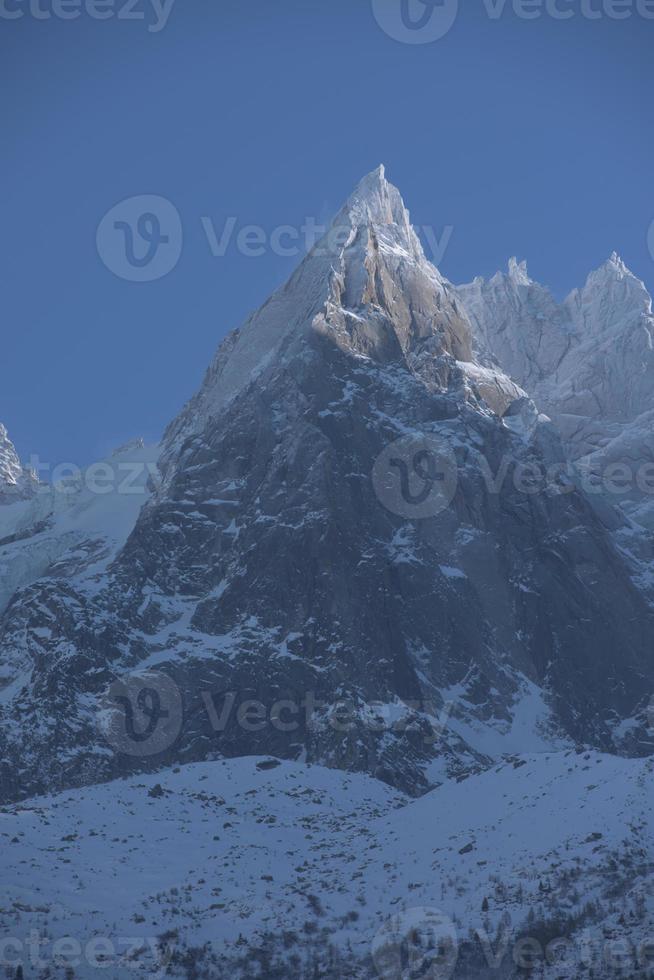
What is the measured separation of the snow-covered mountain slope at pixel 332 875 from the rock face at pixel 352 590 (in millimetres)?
51739

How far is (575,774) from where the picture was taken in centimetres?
5306

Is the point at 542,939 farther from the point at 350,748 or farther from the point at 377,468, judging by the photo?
the point at 377,468

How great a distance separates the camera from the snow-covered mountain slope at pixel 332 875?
120 ft

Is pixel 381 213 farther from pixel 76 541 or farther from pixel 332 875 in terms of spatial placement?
pixel 332 875

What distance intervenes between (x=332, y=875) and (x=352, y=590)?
82483mm

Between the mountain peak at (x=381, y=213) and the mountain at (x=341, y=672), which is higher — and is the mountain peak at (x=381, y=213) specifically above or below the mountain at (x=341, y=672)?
above

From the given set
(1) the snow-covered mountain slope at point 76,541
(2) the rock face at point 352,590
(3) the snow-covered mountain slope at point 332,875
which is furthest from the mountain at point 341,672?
(1) the snow-covered mountain slope at point 76,541

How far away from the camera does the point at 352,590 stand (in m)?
131

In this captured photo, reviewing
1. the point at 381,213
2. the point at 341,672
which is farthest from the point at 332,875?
the point at 381,213

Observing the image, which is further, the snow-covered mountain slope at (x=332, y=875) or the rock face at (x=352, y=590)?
the rock face at (x=352, y=590)

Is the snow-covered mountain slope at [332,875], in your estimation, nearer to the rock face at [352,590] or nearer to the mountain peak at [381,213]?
the rock face at [352,590]

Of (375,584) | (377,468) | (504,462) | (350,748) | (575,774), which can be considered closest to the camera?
(575,774)

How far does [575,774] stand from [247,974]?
20.5 metres

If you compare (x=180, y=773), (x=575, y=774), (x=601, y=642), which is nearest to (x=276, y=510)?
(x=601, y=642)
